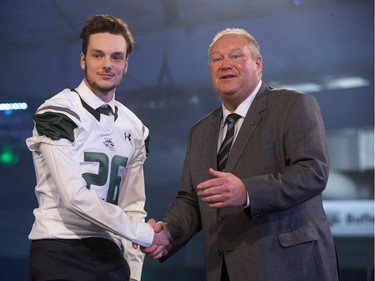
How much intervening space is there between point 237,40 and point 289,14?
6.63ft

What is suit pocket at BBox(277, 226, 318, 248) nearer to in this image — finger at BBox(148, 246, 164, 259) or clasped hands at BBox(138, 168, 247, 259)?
clasped hands at BBox(138, 168, 247, 259)

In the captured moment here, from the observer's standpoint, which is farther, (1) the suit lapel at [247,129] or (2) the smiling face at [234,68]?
(2) the smiling face at [234,68]

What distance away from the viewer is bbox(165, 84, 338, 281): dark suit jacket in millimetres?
1817

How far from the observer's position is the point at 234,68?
2.20 m

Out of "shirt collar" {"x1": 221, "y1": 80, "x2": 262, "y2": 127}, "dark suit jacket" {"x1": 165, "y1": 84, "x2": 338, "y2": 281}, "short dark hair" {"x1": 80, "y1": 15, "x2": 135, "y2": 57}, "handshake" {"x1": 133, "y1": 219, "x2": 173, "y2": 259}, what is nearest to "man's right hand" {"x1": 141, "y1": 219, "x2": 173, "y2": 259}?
"handshake" {"x1": 133, "y1": 219, "x2": 173, "y2": 259}

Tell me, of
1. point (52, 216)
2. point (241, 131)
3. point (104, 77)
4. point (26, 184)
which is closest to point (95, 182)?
point (52, 216)

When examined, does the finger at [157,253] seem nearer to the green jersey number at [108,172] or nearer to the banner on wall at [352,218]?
the green jersey number at [108,172]

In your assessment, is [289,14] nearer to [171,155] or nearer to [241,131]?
[171,155]

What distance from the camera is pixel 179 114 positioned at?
405 centimetres

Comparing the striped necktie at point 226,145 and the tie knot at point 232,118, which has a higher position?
the tie knot at point 232,118

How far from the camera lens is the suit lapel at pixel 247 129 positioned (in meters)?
1.98

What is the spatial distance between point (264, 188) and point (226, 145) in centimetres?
34

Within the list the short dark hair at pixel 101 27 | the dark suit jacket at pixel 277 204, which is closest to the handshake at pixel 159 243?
the dark suit jacket at pixel 277 204

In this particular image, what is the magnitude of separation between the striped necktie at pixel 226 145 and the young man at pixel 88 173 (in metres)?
0.36
